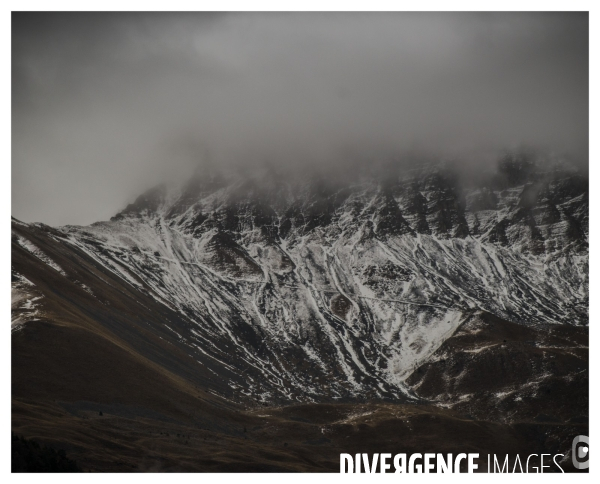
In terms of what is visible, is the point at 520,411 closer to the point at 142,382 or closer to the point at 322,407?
the point at 322,407

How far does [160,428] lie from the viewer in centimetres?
11044

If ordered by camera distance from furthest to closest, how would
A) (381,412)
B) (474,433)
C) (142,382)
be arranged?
(381,412) → (474,433) → (142,382)

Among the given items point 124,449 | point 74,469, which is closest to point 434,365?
point 124,449

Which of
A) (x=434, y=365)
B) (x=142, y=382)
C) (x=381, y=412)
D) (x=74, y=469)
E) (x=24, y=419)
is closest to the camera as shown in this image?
(x=74, y=469)

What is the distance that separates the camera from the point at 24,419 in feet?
309

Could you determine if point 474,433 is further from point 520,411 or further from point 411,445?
point 520,411

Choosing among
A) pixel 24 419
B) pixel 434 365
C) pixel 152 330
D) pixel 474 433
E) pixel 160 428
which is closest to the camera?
pixel 24 419

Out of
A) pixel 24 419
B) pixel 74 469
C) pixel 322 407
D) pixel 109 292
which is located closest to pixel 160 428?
pixel 24 419

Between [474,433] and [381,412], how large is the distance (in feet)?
71.1

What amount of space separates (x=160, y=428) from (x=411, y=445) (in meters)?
48.6

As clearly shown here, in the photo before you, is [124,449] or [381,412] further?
[381,412]

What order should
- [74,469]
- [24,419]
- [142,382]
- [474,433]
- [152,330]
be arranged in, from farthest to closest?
[152,330], [474,433], [142,382], [24,419], [74,469]
